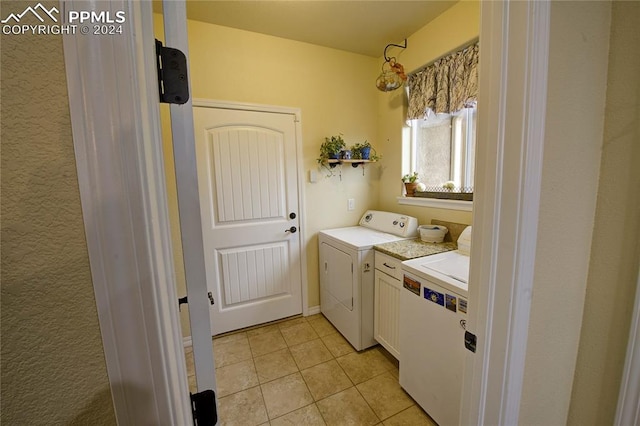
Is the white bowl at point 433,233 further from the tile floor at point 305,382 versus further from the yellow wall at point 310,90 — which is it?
the tile floor at point 305,382

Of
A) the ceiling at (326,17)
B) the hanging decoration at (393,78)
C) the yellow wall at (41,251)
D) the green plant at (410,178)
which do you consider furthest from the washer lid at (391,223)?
the yellow wall at (41,251)

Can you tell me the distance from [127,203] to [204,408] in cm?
44

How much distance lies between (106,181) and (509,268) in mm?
832

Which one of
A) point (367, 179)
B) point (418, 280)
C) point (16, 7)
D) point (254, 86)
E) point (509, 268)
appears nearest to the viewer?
point (16, 7)

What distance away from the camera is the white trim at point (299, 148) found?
7.04ft

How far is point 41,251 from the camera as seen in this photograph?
0.30m

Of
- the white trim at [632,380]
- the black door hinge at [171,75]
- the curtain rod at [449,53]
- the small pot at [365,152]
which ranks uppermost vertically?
the curtain rod at [449,53]

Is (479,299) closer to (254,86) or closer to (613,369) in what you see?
(613,369)

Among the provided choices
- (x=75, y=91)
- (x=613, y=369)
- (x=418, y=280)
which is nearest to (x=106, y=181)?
(x=75, y=91)

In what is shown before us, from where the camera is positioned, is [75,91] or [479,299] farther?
[479,299]

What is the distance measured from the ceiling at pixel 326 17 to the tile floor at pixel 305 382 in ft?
8.83

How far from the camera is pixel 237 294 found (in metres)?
2.38

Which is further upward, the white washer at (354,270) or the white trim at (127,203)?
the white trim at (127,203)

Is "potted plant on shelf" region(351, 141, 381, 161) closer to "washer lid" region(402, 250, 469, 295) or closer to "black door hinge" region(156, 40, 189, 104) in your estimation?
"washer lid" region(402, 250, 469, 295)
